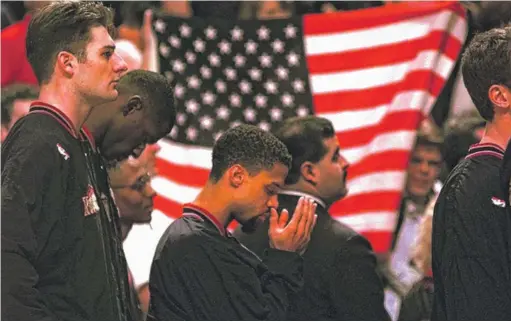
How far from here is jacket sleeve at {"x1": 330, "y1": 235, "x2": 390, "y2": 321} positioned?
4.99m

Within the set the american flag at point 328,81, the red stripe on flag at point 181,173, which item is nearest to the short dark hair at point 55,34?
the american flag at point 328,81

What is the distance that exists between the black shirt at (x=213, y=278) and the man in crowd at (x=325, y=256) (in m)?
0.67

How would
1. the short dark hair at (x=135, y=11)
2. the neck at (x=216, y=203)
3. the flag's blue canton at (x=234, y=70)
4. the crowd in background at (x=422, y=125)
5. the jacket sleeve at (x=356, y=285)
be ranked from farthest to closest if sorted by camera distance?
the short dark hair at (x=135, y=11), the flag's blue canton at (x=234, y=70), the crowd in background at (x=422, y=125), the jacket sleeve at (x=356, y=285), the neck at (x=216, y=203)

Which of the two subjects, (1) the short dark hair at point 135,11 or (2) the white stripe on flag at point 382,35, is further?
(1) the short dark hair at point 135,11

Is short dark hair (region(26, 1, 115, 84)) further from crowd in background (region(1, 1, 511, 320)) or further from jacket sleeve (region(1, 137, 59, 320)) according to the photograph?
crowd in background (region(1, 1, 511, 320))

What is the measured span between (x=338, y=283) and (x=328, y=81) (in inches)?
103

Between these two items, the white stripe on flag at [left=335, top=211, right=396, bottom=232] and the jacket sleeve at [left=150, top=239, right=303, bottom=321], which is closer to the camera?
the jacket sleeve at [left=150, top=239, right=303, bottom=321]

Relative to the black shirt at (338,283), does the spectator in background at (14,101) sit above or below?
above

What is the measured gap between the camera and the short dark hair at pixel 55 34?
13.0 ft

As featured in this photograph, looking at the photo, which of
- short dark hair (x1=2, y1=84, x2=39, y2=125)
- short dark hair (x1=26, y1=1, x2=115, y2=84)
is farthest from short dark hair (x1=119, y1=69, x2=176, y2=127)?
short dark hair (x1=2, y1=84, x2=39, y2=125)

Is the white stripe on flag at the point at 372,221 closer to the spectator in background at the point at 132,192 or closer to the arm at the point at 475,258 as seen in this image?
the spectator in background at the point at 132,192

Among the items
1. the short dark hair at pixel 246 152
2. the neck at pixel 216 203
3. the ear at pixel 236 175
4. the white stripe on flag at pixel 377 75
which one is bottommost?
the white stripe on flag at pixel 377 75

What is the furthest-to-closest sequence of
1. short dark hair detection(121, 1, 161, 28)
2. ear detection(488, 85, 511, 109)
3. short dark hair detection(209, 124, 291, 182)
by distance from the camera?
1. short dark hair detection(121, 1, 161, 28)
2. short dark hair detection(209, 124, 291, 182)
3. ear detection(488, 85, 511, 109)

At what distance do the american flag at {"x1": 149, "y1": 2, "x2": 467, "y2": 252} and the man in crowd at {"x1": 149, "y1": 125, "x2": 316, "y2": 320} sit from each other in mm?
2525
